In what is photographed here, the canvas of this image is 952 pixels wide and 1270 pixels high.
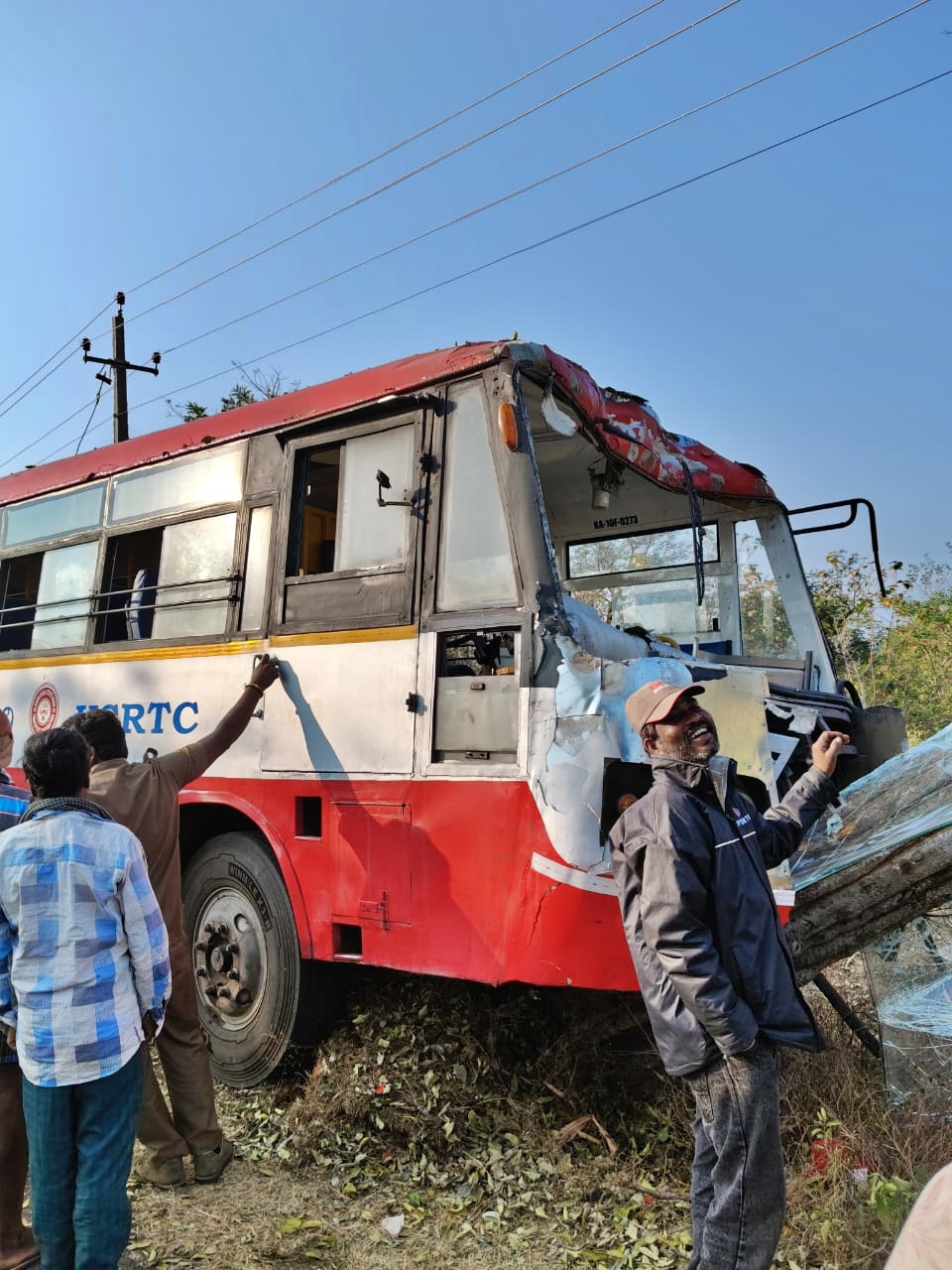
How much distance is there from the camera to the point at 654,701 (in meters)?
3.01

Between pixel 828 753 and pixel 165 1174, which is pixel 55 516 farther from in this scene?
pixel 828 753

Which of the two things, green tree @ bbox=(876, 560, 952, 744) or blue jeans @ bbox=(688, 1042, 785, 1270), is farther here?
green tree @ bbox=(876, 560, 952, 744)

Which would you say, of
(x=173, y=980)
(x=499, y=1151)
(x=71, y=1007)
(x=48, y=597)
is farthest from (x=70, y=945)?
(x=48, y=597)

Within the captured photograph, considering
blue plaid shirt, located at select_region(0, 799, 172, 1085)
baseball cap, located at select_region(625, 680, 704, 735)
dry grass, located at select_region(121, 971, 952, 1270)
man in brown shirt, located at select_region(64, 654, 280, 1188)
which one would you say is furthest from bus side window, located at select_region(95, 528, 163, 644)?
baseball cap, located at select_region(625, 680, 704, 735)

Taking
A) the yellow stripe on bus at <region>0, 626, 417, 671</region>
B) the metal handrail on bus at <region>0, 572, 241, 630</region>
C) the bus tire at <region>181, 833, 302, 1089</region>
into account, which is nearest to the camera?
the yellow stripe on bus at <region>0, 626, 417, 671</region>

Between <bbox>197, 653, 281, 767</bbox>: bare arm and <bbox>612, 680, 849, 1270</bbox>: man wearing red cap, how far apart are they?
7.39 feet

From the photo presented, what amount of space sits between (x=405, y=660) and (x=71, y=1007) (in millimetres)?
1837

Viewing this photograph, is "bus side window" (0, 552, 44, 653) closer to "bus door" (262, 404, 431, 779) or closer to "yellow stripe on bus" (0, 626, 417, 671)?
"yellow stripe on bus" (0, 626, 417, 671)

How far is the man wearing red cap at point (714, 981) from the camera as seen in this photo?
2.67 meters

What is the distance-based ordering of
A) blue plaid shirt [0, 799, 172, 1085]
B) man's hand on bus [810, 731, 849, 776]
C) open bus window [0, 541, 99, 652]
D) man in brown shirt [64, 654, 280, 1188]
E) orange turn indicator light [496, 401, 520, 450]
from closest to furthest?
blue plaid shirt [0, 799, 172, 1085], man's hand on bus [810, 731, 849, 776], orange turn indicator light [496, 401, 520, 450], man in brown shirt [64, 654, 280, 1188], open bus window [0, 541, 99, 652]

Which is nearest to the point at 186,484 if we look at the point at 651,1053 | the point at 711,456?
the point at 711,456

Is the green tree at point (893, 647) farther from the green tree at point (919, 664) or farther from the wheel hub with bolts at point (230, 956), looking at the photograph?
the wheel hub with bolts at point (230, 956)

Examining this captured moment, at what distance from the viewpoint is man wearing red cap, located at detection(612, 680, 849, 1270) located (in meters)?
2.67

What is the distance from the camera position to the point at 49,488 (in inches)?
255
